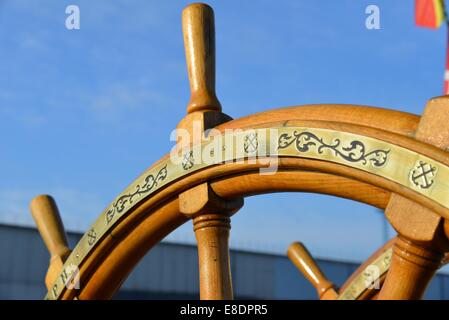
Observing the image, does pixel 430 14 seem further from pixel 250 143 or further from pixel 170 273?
pixel 170 273

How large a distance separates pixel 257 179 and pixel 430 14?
3443mm

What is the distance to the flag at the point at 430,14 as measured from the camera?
14.7 ft

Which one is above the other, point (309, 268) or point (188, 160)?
point (309, 268)

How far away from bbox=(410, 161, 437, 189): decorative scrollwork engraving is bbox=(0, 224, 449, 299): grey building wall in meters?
11.4

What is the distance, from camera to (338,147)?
1214 mm

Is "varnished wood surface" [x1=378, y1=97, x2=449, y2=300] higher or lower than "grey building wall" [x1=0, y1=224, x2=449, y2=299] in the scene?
lower

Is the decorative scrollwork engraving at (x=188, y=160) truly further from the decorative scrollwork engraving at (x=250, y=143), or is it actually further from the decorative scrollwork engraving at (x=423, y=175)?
the decorative scrollwork engraving at (x=423, y=175)

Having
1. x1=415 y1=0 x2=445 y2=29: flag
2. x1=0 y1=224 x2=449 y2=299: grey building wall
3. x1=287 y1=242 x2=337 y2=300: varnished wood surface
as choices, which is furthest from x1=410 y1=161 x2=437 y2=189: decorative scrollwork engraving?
x1=0 y1=224 x2=449 y2=299: grey building wall

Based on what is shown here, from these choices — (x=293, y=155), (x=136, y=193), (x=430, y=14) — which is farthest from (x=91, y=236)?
(x=430, y=14)

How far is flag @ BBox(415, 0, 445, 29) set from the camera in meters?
4.48

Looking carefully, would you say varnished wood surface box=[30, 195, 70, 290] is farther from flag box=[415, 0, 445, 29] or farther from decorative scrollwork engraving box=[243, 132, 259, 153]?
flag box=[415, 0, 445, 29]

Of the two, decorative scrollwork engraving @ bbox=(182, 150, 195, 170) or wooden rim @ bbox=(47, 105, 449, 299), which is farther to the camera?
decorative scrollwork engraving @ bbox=(182, 150, 195, 170)

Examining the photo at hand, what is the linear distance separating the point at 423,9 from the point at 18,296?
31.2 feet
